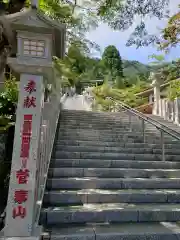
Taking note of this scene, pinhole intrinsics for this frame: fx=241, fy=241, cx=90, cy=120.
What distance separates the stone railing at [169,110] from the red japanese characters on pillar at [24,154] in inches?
288

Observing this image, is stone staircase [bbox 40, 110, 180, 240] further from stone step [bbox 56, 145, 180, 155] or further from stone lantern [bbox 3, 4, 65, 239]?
stone lantern [bbox 3, 4, 65, 239]

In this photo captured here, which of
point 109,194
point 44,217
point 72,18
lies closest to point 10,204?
point 44,217

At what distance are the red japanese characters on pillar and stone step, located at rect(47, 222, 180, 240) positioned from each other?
566mm

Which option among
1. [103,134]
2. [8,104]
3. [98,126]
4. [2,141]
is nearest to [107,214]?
[2,141]

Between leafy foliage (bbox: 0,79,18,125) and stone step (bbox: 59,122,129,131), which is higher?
leafy foliage (bbox: 0,79,18,125)

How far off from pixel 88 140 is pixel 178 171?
259 centimetres

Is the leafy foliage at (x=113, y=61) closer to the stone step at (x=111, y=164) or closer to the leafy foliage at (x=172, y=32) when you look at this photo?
the leafy foliage at (x=172, y=32)

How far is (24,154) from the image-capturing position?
3070mm

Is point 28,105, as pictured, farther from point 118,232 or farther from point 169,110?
point 169,110

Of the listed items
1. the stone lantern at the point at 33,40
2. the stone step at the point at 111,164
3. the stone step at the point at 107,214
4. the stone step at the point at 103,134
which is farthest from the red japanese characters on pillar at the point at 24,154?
the stone step at the point at 103,134

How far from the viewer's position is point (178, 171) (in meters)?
5.22

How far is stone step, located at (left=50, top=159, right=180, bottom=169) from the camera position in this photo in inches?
207

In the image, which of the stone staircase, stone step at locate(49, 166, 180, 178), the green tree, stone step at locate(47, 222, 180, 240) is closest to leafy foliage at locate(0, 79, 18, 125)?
the stone staircase

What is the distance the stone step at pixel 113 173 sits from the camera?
4855 millimetres
